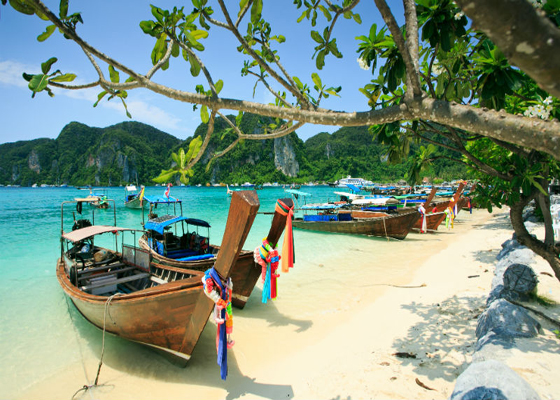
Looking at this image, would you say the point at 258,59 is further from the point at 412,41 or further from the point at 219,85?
the point at 412,41

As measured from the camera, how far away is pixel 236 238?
324 centimetres

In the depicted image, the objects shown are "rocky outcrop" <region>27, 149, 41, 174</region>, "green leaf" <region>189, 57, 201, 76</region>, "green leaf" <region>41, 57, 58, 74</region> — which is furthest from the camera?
"rocky outcrop" <region>27, 149, 41, 174</region>

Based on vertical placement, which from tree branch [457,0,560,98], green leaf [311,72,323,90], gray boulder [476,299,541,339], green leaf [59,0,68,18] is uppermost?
green leaf [59,0,68,18]

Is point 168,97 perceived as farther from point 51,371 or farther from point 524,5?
point 51,371

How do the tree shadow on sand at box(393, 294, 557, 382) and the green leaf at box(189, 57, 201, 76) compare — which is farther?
the tree shadow on sand at box(393, 294, 557, 382)

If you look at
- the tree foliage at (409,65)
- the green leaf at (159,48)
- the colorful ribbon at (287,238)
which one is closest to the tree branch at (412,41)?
the tree foliage at (409,65)

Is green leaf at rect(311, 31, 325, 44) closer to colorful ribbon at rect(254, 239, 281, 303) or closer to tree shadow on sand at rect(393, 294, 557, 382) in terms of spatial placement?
colorful ribbon at rect(254, 239, 281, 303)

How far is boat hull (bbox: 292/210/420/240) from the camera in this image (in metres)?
14.1

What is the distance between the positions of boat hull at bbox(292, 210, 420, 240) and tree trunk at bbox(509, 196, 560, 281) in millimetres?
10521

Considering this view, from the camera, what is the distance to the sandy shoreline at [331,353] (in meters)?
3.61

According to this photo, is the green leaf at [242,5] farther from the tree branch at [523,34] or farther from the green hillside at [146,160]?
the green hillside at [146,160]

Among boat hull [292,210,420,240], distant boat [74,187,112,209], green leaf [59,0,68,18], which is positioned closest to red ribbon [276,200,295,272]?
green leaf [59,0,68,18]

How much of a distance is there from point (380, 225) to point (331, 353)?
11.0 meters

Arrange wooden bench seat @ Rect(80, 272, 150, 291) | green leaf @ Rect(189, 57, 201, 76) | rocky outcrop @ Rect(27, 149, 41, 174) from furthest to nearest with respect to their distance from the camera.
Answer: rocky outcrop @ Rect(27, 149, 41, 174)
wooden bench seat @ Rect(80, 272, 150, 291)
green leaf @ Rect(189, 57, 201, 76)
